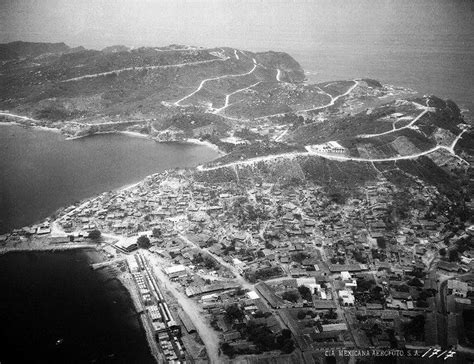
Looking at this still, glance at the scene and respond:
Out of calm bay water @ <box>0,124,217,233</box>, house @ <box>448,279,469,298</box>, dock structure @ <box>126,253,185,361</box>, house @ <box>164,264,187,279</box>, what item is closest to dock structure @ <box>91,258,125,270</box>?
dock structure @ <box>126,253,185,361</box>

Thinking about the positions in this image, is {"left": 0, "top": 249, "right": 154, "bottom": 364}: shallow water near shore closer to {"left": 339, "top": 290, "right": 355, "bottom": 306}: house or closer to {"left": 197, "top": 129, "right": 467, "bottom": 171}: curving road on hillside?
{"left": 339, "top": 290, "right": 355, "bottom": 306}: house

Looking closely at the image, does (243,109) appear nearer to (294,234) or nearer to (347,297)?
(294,234)

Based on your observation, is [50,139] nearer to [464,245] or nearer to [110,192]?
[110,192]

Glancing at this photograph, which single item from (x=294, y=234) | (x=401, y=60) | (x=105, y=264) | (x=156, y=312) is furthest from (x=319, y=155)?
(x=401, y=60)

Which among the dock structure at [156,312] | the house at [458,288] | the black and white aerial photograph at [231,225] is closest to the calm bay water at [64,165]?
the black and white aerial photograph at [231,225]

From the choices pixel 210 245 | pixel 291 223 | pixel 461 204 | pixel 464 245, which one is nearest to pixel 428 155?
pixel 461 204

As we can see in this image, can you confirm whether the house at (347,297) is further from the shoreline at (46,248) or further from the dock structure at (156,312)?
the shoreline at (46,248)
